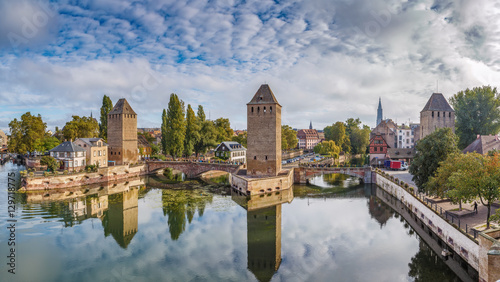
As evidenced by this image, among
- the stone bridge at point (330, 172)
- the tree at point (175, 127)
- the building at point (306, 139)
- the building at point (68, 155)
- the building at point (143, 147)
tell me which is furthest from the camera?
the building at point (306, 139)

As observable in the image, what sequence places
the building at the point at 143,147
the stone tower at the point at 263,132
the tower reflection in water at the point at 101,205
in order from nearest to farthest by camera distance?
the tower reflection in water at the point at 101,205, the stone tower at the point at 263,132, the building at the point at 143,147

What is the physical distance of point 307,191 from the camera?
33844 millimetres

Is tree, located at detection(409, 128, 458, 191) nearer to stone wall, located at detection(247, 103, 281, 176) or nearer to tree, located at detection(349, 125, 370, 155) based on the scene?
stone wall, located at detection(247, 103, 281, 176)

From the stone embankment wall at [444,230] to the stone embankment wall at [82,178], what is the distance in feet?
108

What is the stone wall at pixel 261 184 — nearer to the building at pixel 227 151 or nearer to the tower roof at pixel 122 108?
the building at pixel 227 151

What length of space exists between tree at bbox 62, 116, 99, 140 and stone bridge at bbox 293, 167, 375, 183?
34.9m

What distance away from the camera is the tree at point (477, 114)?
130 ft

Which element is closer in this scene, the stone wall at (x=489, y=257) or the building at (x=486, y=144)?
the stone wall at (x=489, y=257)

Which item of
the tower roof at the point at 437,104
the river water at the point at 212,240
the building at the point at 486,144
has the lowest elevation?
the river water at the point at 212,240

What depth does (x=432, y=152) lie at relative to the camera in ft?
74.2

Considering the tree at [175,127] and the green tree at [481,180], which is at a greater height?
the tree at [175,127]

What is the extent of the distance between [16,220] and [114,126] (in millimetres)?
24394

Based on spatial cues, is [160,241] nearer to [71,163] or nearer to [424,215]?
[424,215]

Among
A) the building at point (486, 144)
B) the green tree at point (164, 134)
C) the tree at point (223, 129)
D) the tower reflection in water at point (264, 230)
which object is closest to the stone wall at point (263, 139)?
the tower reflection in water at point (264, 230)
